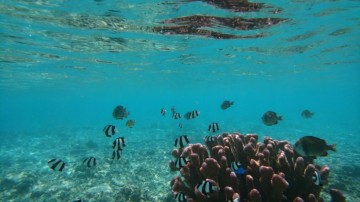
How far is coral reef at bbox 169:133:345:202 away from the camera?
16.9 ft

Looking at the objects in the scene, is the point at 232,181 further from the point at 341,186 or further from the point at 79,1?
the point at 79,1

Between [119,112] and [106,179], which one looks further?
[106,179]

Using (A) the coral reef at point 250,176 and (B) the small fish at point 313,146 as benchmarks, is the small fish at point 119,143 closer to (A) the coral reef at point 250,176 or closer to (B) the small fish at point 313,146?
(A) the coral reef at point 250,176

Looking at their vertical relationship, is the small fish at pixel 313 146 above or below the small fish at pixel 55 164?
above

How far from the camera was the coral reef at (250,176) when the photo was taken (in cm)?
514

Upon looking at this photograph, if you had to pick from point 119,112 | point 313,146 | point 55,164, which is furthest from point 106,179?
point 313,146

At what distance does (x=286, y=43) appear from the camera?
973 inches

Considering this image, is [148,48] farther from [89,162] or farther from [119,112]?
[89,162]

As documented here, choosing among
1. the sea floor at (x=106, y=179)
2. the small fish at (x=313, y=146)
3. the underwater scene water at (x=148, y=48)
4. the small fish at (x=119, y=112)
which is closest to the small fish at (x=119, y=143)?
the underwater scene water at (x=148, y=48)

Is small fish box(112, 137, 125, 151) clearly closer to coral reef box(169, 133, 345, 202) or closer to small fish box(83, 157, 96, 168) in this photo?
small fish box(83, 157, 96, 168)

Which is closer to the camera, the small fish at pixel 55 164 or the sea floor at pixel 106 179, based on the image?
the small fish at pixel 55 164

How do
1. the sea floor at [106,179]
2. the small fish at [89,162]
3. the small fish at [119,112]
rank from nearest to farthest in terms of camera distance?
the small fish at [89,162] < the small fish at [119,112] < the sea floor at [106,179]

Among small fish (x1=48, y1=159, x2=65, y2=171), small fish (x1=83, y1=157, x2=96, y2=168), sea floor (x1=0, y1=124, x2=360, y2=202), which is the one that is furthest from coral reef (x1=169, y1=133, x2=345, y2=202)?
sea floor (x1=0, y1=124, x2=360, y2=202)

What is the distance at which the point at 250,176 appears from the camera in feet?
17.5
